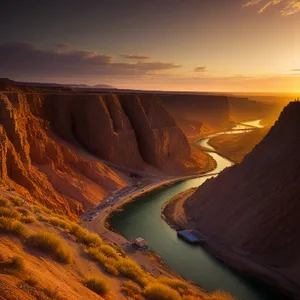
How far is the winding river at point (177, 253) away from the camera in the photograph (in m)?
24.9

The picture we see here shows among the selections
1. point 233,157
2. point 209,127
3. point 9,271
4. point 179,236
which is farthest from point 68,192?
point 209,127

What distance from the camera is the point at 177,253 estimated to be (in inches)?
1200

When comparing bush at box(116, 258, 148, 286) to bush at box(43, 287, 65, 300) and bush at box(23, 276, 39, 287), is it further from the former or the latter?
bush at box(23, 276, 39, 287)

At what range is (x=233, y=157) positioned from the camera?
81.9 metres

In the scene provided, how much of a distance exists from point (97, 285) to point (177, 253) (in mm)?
20946

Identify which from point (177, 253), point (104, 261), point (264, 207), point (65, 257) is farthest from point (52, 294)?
point (264, 207)

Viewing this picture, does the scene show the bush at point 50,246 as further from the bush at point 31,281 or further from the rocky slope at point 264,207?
the rocky slope at point 264,207

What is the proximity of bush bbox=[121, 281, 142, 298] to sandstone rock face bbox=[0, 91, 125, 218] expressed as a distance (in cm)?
2148

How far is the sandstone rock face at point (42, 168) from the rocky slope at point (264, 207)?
14.3m

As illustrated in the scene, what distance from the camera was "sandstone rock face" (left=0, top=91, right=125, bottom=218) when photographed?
33.9 meters

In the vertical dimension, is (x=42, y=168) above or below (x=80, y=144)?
below

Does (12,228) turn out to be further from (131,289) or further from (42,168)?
(42,168)

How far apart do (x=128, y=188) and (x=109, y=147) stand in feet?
38.0

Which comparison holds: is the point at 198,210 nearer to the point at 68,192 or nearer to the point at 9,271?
the point at 68,192
